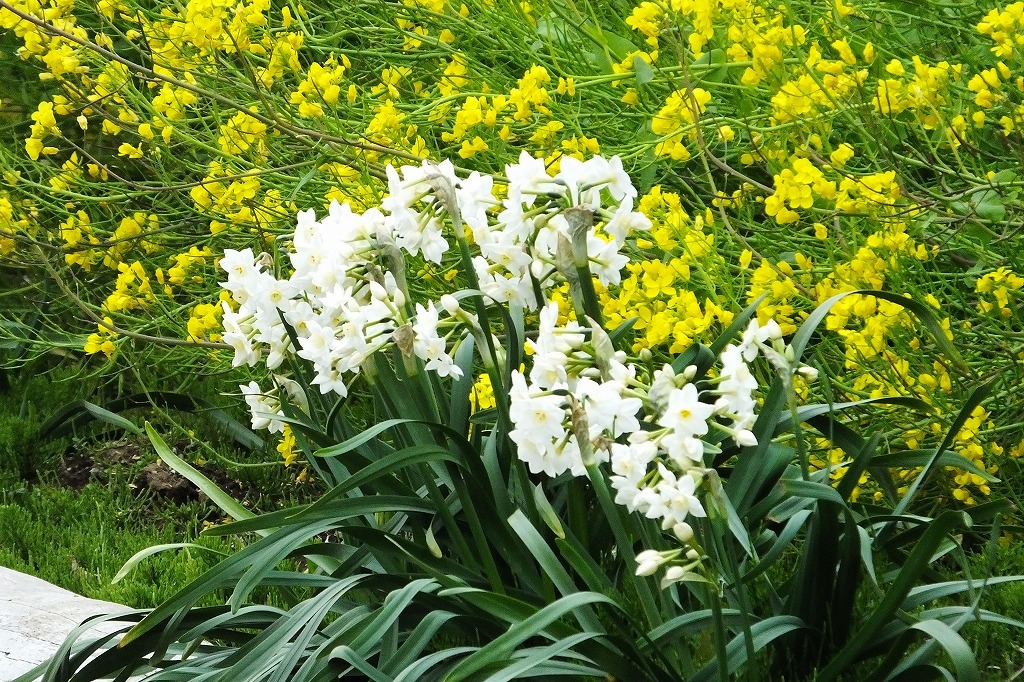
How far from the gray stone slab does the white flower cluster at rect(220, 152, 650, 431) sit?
1034 mm

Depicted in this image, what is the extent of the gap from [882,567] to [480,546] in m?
0.78

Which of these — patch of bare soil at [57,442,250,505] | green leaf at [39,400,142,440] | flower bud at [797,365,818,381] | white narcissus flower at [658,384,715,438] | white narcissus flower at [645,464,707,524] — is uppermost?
white narcissus flower at [658,384,715,438]

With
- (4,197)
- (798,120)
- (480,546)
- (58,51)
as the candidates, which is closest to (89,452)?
(4,197)

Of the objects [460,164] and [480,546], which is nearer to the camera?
[480,546]

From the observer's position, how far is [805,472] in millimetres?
2027

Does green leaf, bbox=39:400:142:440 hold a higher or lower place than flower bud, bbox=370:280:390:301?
lower

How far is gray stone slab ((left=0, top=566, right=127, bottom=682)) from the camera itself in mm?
2645

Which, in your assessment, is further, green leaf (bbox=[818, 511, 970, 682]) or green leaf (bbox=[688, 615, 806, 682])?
green leaf (bbox=[688, 615, 806, 682])

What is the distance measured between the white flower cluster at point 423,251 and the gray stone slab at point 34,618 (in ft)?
3.39

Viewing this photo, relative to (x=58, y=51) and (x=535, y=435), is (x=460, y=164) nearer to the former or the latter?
(x=58, y=51)

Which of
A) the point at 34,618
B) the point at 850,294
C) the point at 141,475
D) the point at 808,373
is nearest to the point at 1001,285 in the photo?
the point at 850,294

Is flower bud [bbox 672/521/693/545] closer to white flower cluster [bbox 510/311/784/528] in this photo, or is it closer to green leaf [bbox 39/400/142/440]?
white flower cluster [bbox 510/311/784/528]

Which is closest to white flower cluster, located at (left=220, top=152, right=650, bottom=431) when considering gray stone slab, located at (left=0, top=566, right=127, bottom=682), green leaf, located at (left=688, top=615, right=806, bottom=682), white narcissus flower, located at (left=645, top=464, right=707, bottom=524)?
white narcissus flower, located at (left=645, top=464, right=707, bottom=524)

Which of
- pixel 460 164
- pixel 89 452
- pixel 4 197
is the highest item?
pixel 4 197
